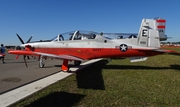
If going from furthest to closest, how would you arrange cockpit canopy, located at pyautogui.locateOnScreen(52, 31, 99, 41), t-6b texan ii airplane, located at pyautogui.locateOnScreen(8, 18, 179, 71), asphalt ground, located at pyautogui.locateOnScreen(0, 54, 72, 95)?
cockpit canopy, located at pyautogui.locateOnScreen(52, 31, 99, 41), t-6b texan ii airplane, located at pyautogui.locateOnScreen(8, 18, 179, 71), asphalt ground, located at pyautogui.locateOnScreen(0, 54, 72, 95)

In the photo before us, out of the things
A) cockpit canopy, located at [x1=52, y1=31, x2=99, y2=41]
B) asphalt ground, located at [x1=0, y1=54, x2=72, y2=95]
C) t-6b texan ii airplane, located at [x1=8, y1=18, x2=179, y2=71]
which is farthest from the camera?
cockpit canopy, located at [x1=52, y1=31, x2=99, y2=41]

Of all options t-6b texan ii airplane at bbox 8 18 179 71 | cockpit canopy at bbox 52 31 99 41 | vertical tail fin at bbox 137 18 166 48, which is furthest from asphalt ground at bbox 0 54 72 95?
vertical tail fin at bbox 137 18 166 48

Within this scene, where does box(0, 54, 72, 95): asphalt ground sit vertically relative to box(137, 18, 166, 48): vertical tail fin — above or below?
below

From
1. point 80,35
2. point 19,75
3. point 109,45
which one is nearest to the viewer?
point 19,75

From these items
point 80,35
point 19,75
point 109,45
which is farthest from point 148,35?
point 19,75

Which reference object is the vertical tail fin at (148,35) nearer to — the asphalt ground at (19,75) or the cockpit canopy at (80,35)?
the cockpit canopy at (80,35)

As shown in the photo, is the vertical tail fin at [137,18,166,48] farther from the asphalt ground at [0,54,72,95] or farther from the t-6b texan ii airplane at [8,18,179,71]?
the asphalt ground at [0,54,72,95]

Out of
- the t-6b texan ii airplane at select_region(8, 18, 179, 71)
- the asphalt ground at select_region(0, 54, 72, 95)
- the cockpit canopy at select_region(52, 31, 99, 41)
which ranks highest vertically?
the cockpit canopy at select_region(52, 31, 99, 41)

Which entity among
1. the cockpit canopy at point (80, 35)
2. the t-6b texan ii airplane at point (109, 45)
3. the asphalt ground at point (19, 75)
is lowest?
the asphalt ground at point (19, 75)

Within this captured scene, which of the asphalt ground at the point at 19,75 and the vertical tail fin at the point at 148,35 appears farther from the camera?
the vertical tail fin at the point at 148,35

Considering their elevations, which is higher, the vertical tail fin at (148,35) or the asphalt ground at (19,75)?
the vertical tail fin at (148,35)

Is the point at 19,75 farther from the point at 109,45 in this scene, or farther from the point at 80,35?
the point at 109,45

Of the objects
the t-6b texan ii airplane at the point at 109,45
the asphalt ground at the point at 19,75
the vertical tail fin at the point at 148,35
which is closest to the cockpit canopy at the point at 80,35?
the t-6b texan ii airplane at the point at 109,45

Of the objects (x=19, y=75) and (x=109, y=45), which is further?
(x=109, y=45)
